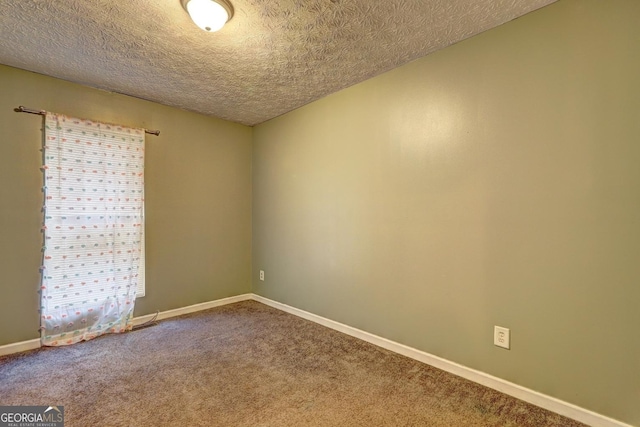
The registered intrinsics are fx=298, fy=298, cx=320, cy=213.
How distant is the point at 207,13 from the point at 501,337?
253 centimetres

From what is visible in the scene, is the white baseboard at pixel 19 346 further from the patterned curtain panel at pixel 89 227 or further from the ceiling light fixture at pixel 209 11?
the ceiling light fixture at pixel 209 11

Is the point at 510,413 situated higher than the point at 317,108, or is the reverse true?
the point at 317,108

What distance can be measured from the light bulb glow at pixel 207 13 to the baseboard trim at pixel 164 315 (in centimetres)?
272

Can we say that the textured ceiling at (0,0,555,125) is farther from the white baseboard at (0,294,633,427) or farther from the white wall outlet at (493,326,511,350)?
the white baseboard at (0,294,633,427)

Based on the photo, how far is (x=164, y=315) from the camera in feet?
10.3

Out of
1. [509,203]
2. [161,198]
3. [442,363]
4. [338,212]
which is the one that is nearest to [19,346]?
[161,198]

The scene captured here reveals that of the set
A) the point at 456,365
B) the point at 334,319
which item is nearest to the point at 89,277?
the point at 334,319

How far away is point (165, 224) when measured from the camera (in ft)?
10.3

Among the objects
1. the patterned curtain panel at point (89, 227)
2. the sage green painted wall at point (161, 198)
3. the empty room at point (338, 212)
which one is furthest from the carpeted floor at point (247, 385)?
the sage green painted wall at point (161, 198)

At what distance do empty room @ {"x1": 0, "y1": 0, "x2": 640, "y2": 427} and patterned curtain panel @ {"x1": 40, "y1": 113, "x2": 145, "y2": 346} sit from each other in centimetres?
2

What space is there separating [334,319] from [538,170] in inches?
79.9

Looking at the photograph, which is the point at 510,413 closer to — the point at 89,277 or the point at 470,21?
the point at 470,21

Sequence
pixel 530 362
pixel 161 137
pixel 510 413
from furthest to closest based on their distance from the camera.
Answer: pixel 161 137
pixel 530 362
pixel 510 413

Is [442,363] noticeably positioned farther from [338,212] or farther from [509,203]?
[338,212]
